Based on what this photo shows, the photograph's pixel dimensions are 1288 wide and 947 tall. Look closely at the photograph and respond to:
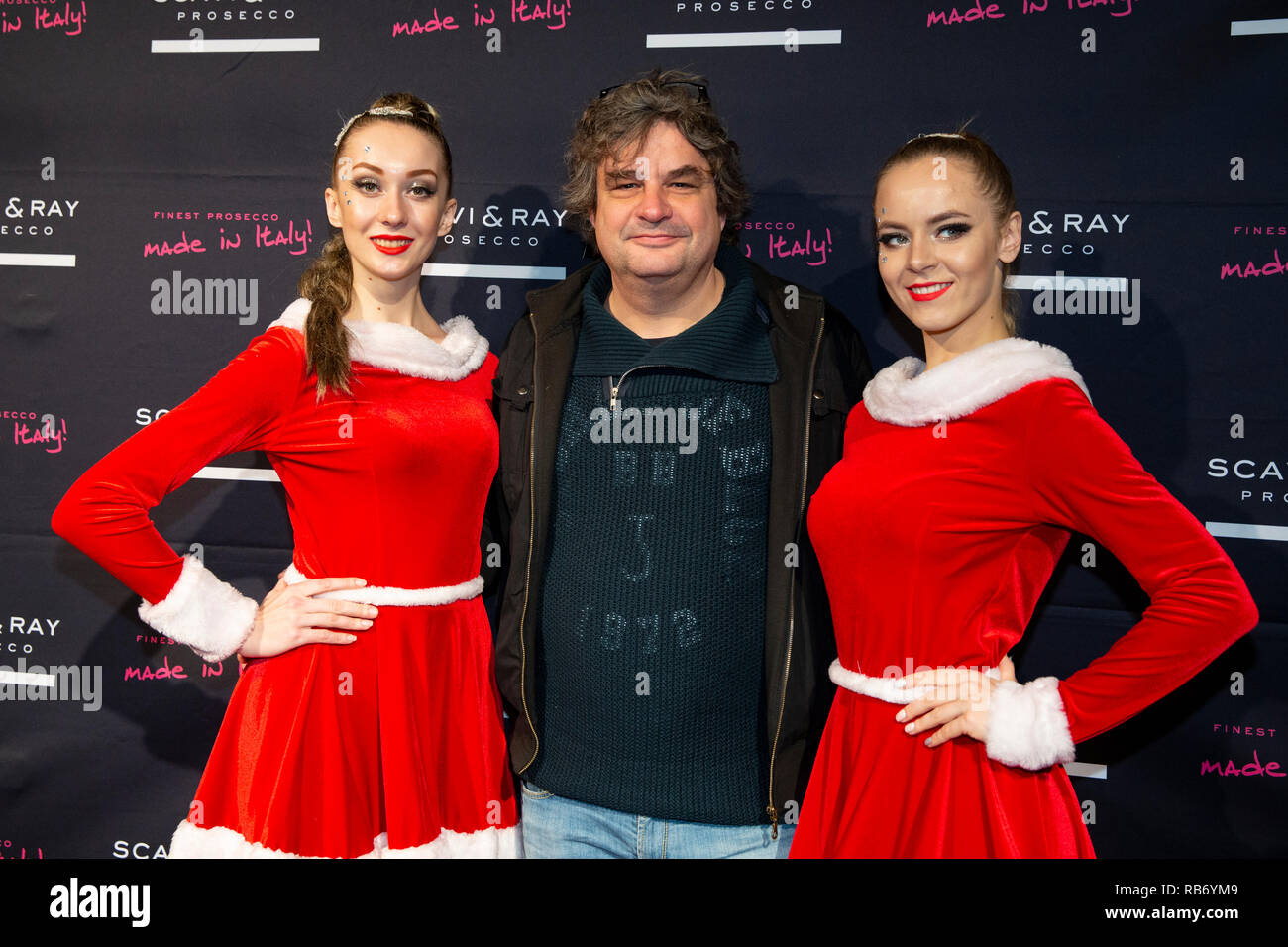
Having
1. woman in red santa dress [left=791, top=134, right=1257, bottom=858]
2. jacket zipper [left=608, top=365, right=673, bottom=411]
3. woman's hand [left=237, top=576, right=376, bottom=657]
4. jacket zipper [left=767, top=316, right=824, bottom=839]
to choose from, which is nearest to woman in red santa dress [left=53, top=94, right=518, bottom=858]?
woman's hand [left=237, top=576, right=376, bottom=657]

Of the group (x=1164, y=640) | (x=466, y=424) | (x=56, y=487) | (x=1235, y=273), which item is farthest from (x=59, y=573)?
(x=1235, y=273)

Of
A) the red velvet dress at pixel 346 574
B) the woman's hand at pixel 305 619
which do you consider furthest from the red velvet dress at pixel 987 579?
the woman's hand at pixel 305 619

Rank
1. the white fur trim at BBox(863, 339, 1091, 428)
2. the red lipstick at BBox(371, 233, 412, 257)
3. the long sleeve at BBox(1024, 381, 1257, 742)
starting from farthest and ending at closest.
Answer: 1. the red lipstick at BBox(371, 233, 412, 257)
2. the white fur trim at BBox(863, 339, 1091, 428)
3. the long sleeve at BBox(1024, 381, 1257, 742)

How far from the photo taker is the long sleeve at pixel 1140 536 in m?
1.59

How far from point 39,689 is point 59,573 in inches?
12.9

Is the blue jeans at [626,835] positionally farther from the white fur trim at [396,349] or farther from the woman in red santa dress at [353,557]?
the white fur trim at [396,349]

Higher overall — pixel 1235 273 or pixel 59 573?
pixel 1235 273

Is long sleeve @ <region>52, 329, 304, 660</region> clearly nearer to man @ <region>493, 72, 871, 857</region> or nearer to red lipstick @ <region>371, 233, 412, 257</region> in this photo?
red lipstick @ <region>371, 233, 412, 257</region>

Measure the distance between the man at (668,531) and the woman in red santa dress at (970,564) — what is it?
0.11m

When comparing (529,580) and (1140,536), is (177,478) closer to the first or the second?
(529,580)

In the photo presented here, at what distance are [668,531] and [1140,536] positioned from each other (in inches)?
31.7

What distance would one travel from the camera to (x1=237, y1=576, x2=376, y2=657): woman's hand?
6.29ft

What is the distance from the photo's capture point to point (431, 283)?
2600mm
